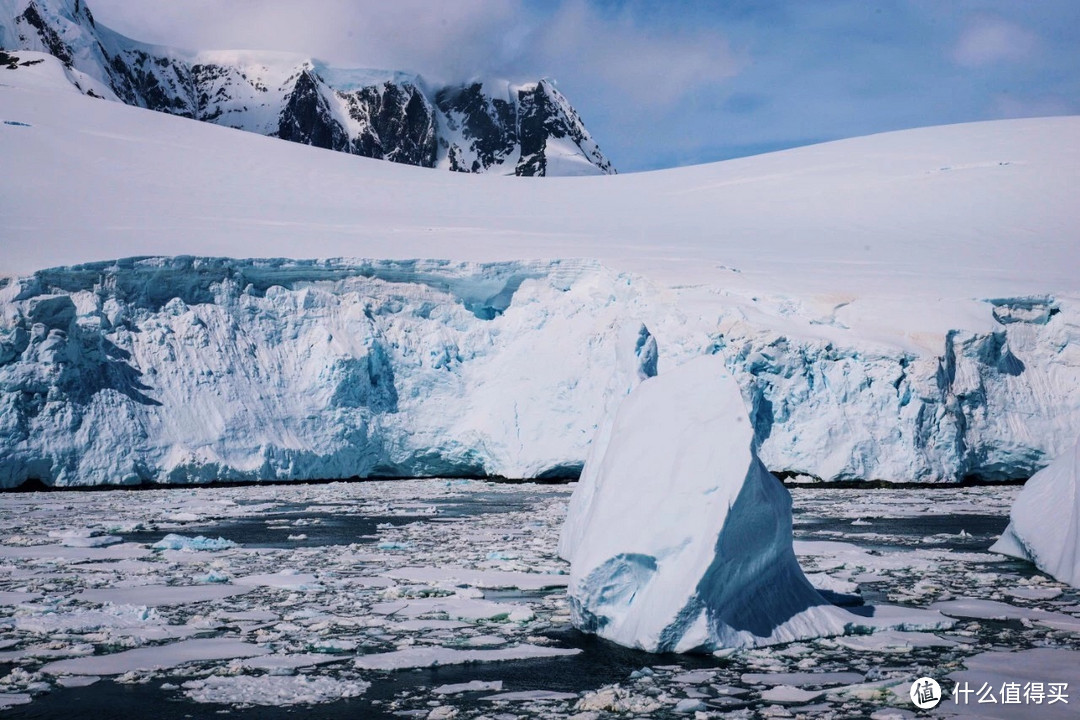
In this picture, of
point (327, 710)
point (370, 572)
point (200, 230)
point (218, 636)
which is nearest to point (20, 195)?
point (200, 230)

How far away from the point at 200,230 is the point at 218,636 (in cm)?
1932

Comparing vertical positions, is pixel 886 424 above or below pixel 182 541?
above

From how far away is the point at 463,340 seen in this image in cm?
2302

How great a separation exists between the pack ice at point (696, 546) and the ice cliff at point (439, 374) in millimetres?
13167

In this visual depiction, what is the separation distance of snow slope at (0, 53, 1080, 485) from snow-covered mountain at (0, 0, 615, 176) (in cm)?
7787

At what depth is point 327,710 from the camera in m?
4.71

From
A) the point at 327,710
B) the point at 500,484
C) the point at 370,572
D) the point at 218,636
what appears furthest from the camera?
the point at 500,484

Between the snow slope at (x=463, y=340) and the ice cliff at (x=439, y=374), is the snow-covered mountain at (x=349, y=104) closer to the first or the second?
the snow slope at (x=463, y=340)

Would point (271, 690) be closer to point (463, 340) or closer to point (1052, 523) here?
point (1052, 523)

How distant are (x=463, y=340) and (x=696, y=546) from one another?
17.4 meters

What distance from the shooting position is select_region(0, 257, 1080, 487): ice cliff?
19.0 m

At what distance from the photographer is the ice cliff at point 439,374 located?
1895 cm

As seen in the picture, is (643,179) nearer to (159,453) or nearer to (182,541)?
(159,453)

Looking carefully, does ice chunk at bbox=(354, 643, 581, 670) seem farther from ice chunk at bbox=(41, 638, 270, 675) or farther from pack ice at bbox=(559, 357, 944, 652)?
ice chunk at bbox=(41, 638, 270, 675)
